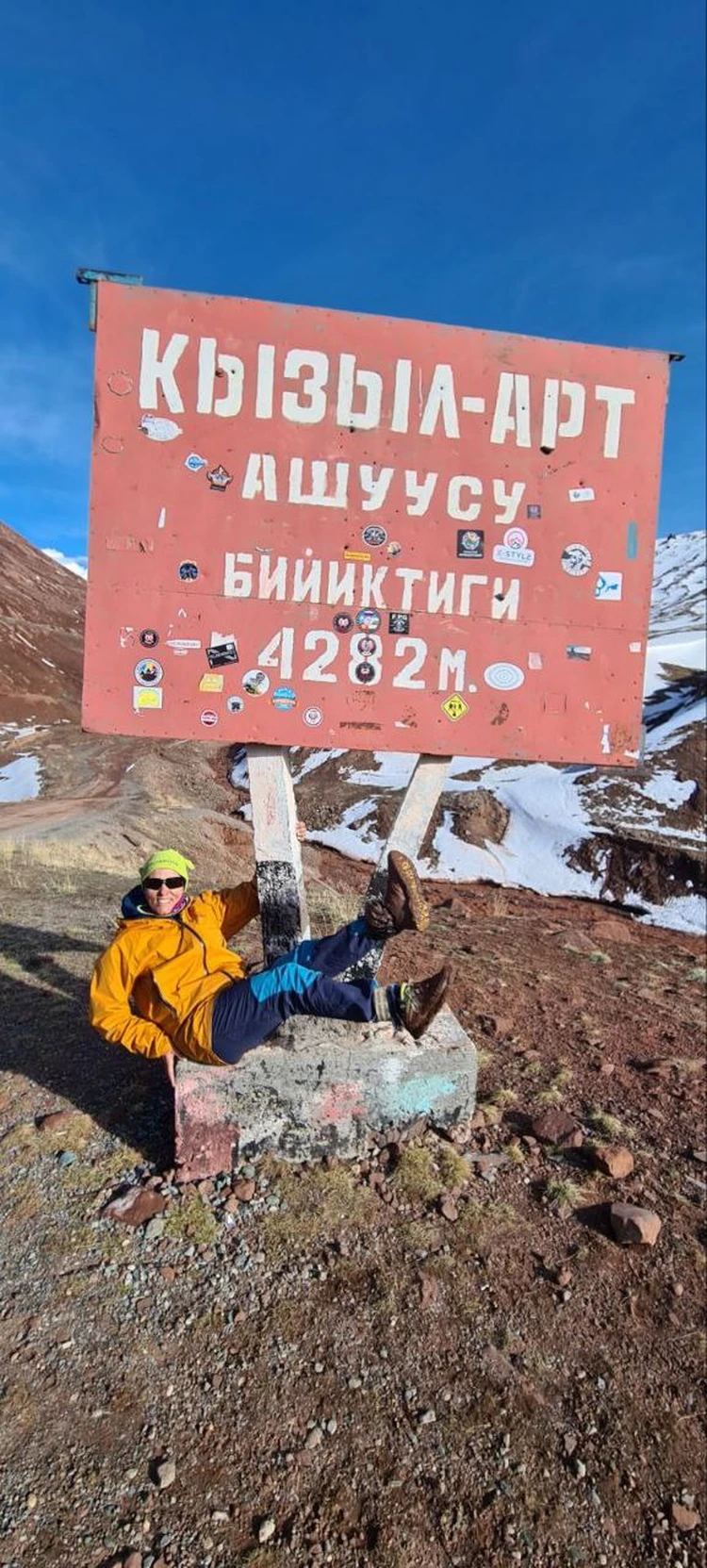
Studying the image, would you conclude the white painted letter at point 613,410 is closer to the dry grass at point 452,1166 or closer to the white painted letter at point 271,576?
the white painted letter at point 271,576

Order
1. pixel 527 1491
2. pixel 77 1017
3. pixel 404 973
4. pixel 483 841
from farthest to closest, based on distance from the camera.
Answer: pixel 483 841, pixel 404 973, pixel 77 1017, pixel 527 1491

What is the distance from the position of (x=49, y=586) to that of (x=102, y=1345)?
91.0 m

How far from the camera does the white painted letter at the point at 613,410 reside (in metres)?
4.26

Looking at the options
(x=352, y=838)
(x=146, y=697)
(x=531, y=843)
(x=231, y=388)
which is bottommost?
(x=352, y=838)

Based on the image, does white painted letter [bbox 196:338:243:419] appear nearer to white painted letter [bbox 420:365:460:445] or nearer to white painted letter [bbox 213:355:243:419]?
white painted letter [bbox 213:355:243:419]

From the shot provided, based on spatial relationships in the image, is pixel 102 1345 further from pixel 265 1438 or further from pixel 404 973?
pixel 404 973

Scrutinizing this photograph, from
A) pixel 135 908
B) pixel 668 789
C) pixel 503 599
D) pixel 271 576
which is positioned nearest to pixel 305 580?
pixel 271 576

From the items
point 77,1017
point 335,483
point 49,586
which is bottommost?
point 77,1017

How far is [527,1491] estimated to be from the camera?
96.7 inches

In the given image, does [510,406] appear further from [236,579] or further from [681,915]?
[681,915]

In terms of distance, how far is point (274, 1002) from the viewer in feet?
11.5

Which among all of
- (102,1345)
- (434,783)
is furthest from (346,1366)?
(434,783)

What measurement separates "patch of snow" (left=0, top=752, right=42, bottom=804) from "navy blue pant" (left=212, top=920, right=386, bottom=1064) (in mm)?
17731

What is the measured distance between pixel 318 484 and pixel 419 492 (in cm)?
58
